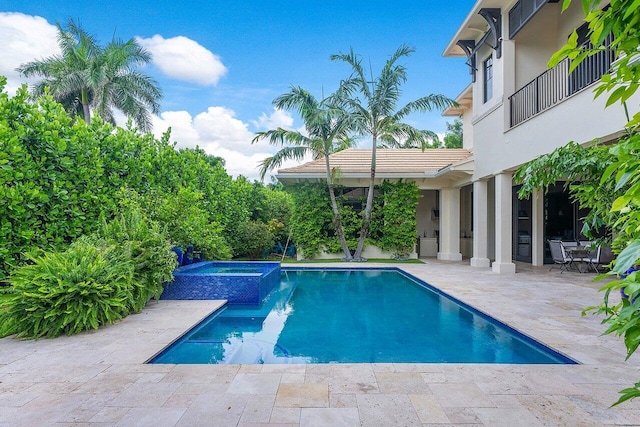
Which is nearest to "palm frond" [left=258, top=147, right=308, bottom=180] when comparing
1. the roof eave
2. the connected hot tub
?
the roof eave

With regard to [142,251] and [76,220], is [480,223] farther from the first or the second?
[76,220]

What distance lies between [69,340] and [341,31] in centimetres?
1548

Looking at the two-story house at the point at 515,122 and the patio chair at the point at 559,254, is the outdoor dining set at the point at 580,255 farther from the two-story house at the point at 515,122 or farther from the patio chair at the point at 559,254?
the two-story house at the point at 515,122

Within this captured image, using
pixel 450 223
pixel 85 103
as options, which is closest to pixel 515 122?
pixel 450 223

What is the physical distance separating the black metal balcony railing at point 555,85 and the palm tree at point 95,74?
22142mm

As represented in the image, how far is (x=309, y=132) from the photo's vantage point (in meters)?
14.9

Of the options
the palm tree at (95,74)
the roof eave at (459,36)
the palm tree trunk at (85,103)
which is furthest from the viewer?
the palm tree trunk at (85,103)

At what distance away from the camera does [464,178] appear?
1494 cm

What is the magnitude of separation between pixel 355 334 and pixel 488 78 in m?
10.6

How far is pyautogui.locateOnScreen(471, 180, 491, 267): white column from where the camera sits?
13.1 meters

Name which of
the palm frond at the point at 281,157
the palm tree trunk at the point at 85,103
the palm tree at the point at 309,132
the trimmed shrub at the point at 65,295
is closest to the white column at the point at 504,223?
the palm tree at the point at 309,132

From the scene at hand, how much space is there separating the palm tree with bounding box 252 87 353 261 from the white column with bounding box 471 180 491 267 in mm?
5241

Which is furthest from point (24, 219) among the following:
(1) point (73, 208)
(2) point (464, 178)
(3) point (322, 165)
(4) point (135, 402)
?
(2) point (464, 178)

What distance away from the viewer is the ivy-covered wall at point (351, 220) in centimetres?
1656
